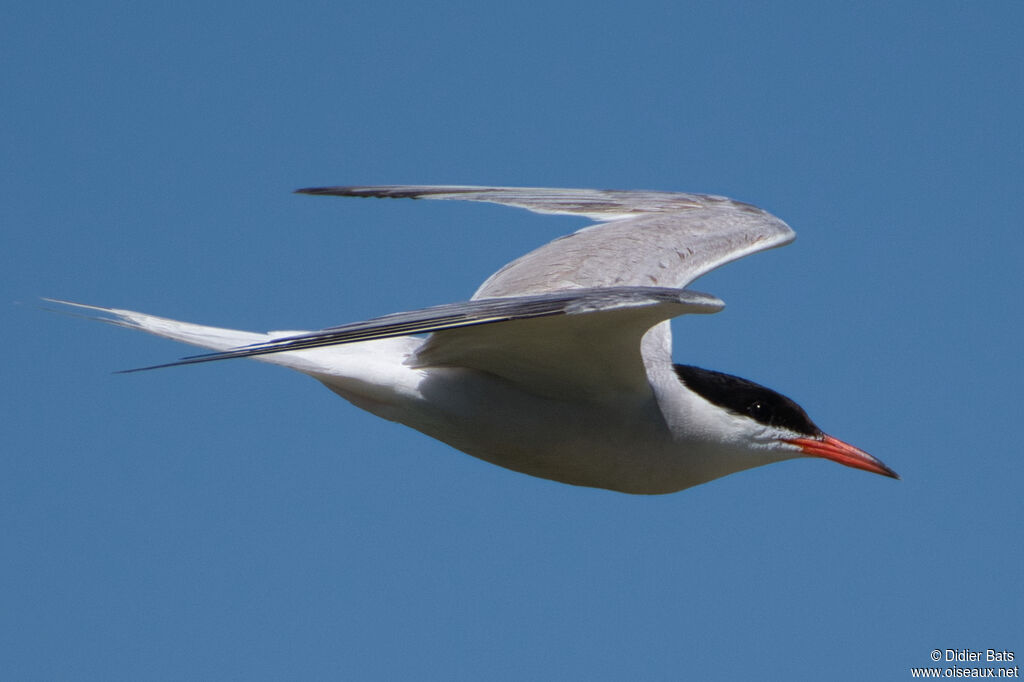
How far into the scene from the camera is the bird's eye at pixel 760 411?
567 cm

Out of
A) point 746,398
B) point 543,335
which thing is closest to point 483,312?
point 543,335

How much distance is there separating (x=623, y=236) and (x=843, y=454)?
1.71 meters

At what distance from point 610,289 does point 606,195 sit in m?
3.19

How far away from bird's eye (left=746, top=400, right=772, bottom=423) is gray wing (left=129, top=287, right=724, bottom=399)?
69 centimetres

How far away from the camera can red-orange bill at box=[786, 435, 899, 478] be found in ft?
19.3

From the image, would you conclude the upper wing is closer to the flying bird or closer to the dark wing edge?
the flying bird

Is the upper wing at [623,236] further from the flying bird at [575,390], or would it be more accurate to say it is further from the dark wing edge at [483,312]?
the dark wing edge at [483,312]

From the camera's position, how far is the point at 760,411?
18.7 feet

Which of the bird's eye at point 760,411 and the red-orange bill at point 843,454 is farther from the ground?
the bird's eye at point 760,411

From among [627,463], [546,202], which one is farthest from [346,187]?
[627,463]

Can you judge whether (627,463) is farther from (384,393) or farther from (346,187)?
(346,187)

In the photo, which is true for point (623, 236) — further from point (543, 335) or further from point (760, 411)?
point (543, 335)

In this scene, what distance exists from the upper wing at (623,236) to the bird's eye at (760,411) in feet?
2.53

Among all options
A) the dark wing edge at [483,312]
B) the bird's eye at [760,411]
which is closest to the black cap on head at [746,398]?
the bird's eye at [760,411]
